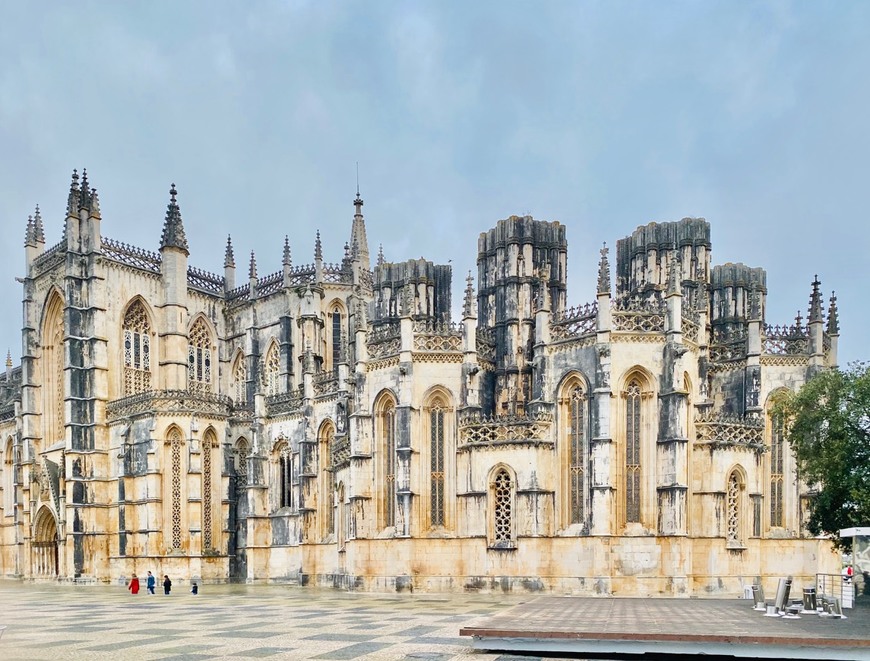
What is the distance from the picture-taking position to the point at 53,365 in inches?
2549

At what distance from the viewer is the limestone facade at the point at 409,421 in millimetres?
38625

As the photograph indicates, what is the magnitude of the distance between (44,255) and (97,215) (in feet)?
23.5

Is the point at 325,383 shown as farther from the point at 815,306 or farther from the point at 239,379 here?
the point at 815,306

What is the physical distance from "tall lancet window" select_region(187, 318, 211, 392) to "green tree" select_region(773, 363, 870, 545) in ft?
140

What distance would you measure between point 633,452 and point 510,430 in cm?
528

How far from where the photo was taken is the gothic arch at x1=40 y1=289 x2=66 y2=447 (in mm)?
63875

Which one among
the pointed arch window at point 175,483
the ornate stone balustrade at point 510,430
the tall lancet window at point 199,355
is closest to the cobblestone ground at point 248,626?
the ornate stone balustrade at point 510,430

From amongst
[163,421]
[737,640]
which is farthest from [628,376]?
[163,421]

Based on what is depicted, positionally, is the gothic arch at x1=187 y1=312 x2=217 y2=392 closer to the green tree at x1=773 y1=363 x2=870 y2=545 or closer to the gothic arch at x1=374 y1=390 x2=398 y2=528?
the gothic arch at x1=374 y1=390 x2=398 y2=528

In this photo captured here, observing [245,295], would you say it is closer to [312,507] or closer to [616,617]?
Answer: [312,507]

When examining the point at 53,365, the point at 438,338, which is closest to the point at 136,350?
the point at 53,365

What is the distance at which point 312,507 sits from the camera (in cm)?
5119

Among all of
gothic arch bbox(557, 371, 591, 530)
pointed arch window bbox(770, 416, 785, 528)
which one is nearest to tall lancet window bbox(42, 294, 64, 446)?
gothic arch bbox(557, 371, 591, 530)

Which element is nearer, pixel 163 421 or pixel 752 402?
pixel 752 402
